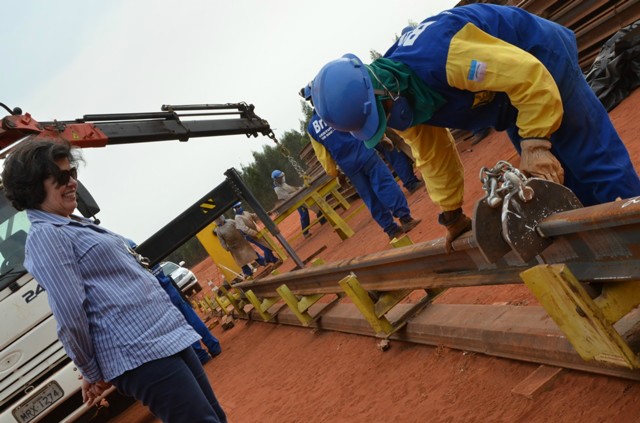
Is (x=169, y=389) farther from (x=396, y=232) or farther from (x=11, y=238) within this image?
(x=396, y=232)

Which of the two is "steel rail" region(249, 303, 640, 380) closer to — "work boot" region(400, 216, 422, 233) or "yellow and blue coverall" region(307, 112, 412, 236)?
"work boot" region(400, 216, 422, 233)

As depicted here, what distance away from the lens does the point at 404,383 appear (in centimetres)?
331

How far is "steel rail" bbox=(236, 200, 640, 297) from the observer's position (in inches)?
74.4

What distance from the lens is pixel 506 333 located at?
2848mm

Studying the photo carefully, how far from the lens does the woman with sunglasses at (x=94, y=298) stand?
7.10 feet

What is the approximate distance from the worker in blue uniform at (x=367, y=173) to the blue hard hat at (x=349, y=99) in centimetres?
486

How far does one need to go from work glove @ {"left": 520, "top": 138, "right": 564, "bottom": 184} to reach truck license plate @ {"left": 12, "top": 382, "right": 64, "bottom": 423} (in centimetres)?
550

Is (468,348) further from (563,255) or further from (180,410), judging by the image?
(180,410)

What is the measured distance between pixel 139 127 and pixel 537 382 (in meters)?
8.15

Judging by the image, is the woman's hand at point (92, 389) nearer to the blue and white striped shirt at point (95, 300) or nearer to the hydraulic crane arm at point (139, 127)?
the blue and white striped shirt at point (95, 300)

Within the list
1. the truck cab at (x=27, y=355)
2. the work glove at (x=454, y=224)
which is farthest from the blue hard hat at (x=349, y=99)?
the truck cab at (x=27, y=355)

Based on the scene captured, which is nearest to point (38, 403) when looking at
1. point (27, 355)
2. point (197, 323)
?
point (27, 355)

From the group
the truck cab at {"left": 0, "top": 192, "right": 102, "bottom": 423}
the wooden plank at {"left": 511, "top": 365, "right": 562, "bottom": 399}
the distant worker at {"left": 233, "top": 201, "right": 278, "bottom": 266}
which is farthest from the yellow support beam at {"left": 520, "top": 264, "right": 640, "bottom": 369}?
the distant worker at {"left": 233, "top": 201, "right": 278, "bottom": 266}

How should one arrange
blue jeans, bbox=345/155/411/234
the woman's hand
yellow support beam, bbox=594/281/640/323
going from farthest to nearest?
blue jeans, bbox=345/155/411/234
the woman's hand
yellow support beam, bbox=594/281/640/323
